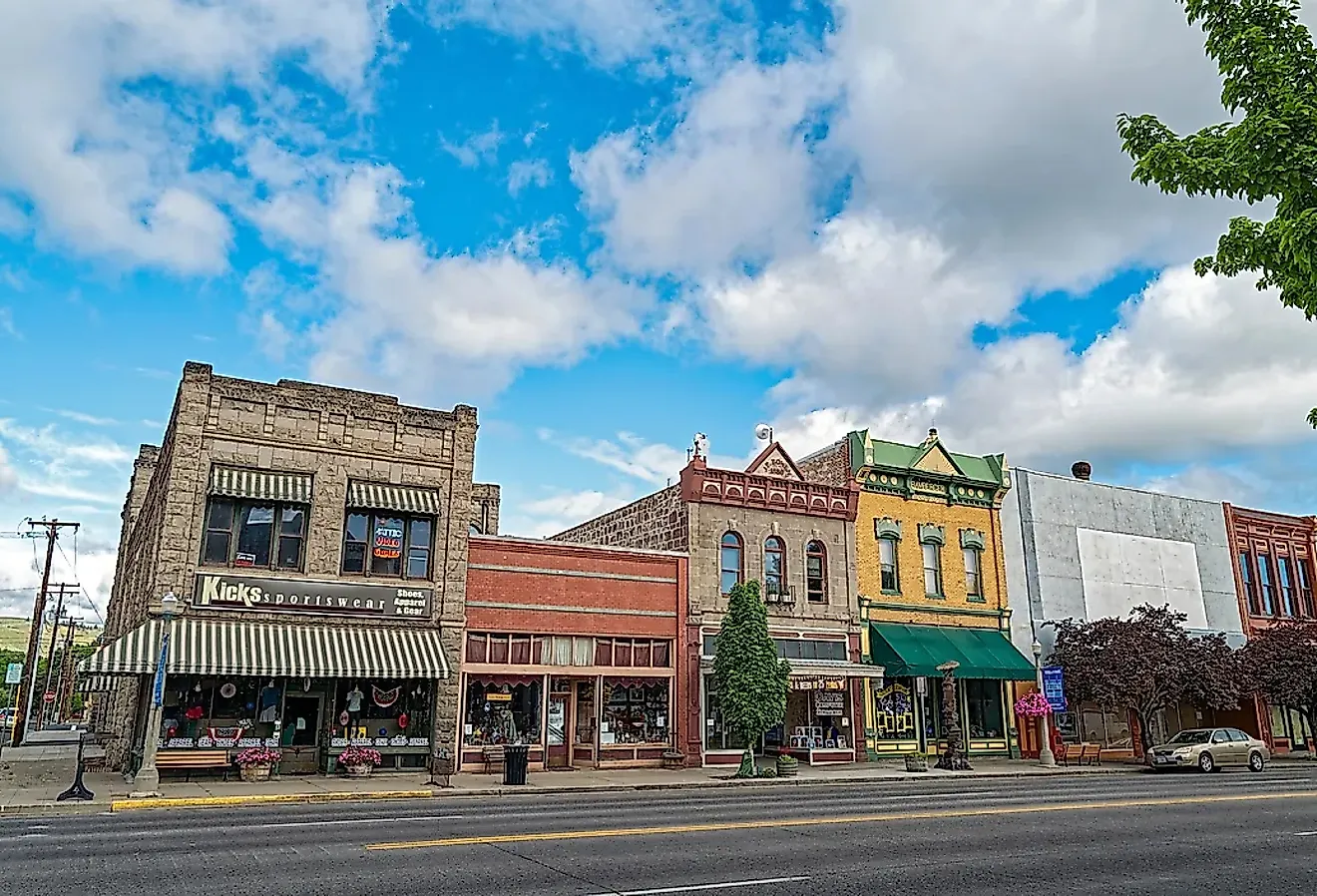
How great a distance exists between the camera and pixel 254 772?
2270 cm

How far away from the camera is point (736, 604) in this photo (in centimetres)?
2800

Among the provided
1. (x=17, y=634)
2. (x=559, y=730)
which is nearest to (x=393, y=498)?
(x=559, y=730)

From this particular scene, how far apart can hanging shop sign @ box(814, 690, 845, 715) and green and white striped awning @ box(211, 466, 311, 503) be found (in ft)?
55.6

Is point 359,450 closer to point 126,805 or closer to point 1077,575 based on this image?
point 126,805

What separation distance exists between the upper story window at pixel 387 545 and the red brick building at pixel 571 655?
4.60 feet

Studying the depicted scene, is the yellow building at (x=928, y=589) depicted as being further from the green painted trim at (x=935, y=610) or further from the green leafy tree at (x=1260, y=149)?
the green leafy tree at (x=1260, y=149)

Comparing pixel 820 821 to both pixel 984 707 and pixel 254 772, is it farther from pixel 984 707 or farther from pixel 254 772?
pixel 984 707

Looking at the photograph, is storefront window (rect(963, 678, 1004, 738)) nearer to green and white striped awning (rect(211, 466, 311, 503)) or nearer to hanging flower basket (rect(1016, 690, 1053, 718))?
hanging flower basket (rect(1016, 690, 1053, 718))

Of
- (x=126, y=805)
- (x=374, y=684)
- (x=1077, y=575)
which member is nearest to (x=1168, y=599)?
(x=1077, y=575)

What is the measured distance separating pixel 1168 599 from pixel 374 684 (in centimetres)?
3104

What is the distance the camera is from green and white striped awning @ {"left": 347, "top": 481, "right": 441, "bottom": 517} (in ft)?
85.2

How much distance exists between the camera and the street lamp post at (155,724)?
769 inches

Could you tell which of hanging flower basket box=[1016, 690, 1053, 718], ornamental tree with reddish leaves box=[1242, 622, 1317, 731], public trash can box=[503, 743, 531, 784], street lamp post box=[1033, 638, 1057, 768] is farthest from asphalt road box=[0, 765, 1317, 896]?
ornamental tree with reddish leaves box=[1242, 622, 1317, 731]

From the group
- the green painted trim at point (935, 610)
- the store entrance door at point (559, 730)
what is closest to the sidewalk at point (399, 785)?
the store entrance door at point (559, 730)
